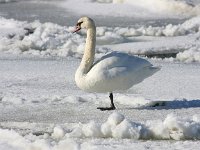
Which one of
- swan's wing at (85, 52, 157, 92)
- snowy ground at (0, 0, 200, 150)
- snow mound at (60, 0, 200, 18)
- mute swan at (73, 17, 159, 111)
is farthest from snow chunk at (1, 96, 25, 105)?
snow mound at (60, 0, 200, 18)

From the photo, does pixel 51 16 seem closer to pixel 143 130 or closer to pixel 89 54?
pixel 89 54

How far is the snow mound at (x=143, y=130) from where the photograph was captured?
16.5 ft

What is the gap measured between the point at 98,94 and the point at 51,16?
818 centimetres

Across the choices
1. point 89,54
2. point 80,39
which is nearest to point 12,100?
point 89,54

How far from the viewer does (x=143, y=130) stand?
509 cm

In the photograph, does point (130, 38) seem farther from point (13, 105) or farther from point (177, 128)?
point (177, 128)

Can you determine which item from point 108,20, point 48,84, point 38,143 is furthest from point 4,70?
point 108,20

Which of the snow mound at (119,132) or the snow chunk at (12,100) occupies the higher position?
the snow chunk at (12,100)

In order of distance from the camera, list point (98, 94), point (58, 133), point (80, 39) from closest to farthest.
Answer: point (58, 133)
point (98, 94)
point (80, 39)

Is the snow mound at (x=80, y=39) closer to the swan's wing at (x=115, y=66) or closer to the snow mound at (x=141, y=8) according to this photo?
the snow mound at (x=141, y=8)

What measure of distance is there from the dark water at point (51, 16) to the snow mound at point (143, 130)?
8689 mm

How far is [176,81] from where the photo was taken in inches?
304

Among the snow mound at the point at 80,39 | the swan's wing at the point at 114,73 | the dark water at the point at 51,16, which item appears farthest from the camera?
the dark water at the point at 51,16

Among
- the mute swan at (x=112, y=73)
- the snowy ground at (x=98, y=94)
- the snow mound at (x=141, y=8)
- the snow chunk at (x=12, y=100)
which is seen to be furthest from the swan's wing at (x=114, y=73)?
the snow mound at (x=141, y=8)
